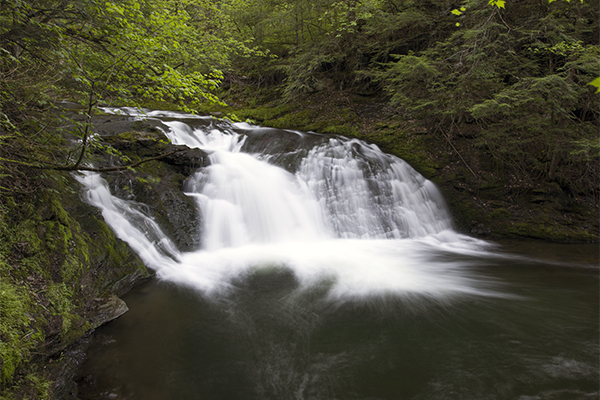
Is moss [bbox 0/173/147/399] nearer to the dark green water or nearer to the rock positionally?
the rock

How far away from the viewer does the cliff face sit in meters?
2.49

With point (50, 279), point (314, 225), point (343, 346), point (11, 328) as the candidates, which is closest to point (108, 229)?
point (50, 279)

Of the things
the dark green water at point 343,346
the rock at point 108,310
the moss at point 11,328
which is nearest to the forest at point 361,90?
the moss at point 11,328

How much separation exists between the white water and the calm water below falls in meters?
0.04

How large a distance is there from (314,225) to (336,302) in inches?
129

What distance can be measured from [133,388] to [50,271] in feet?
5.11

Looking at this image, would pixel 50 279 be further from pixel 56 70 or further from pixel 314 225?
pixel 314 225

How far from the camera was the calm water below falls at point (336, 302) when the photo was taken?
305 cm

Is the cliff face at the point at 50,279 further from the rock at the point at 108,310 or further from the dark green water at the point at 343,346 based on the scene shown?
the dark green water at the point at 343,346

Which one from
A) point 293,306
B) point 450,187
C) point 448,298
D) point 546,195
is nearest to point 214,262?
point 293,306

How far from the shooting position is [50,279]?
3.19m

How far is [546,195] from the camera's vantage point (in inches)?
348

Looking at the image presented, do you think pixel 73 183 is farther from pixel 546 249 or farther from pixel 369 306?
pixel 546 249

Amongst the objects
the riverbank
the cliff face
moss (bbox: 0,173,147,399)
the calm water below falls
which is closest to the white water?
the calm water below falls
